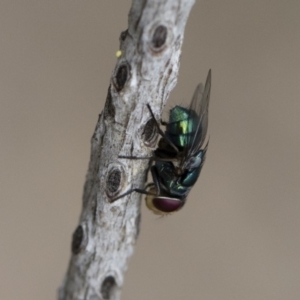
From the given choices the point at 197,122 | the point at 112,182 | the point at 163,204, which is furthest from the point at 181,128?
the point at 112,182

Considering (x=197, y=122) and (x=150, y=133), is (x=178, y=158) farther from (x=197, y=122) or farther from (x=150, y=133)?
(x=150, y=133)

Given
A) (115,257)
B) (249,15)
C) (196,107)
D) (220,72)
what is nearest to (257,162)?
(220,72)

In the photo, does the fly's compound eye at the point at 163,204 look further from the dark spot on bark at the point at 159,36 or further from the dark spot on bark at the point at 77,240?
the dark spot on bark at the point at 159,36

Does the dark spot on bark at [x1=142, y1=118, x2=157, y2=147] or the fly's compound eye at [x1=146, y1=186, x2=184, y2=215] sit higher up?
the dark spot on bark at [x1=142, y1=118, x2=157, y2=147]

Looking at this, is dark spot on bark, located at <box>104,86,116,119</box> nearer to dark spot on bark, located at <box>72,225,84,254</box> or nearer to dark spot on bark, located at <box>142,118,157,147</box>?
dark spot on bark, located at <box>142,118,157,147</box>

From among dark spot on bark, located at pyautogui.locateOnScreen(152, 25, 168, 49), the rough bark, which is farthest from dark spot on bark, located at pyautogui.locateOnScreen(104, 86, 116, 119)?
dark spot on bark, located at pyautogui.locateOnScreen(152, 25, 168, 49)

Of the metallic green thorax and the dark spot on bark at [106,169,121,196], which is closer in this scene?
the dark spot on bark at [106,169,121,196]
